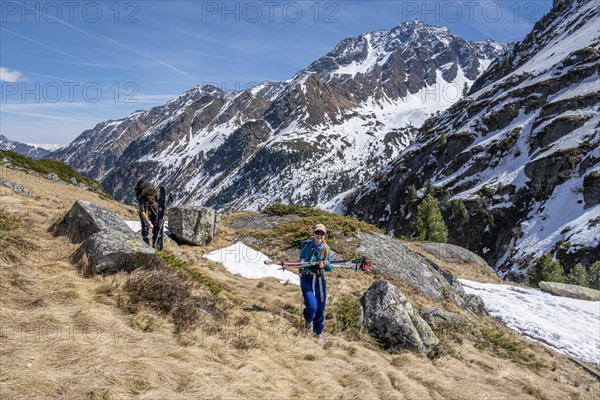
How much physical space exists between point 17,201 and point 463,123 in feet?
470

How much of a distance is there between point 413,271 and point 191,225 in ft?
33.5

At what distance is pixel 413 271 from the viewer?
1703 cm

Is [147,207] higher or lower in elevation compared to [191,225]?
higher

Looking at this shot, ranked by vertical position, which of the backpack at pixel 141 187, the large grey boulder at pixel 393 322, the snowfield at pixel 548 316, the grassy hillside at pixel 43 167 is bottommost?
the snowfield at pixel 548 316

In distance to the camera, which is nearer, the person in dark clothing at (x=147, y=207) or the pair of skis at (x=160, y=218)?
the pair of skis at (x=160, y=218)

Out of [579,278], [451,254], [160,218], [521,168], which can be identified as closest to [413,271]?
[160,218]

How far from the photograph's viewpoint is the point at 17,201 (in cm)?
1447

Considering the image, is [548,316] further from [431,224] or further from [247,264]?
[431,224]

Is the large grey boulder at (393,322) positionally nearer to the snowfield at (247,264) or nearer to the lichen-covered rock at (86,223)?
the snowfield at (247,264)

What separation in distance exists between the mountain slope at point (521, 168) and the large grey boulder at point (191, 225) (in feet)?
238

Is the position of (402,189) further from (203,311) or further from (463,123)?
(203,311)

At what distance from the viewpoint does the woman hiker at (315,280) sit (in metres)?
9.48

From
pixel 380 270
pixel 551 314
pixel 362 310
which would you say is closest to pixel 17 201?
pixel 362 310

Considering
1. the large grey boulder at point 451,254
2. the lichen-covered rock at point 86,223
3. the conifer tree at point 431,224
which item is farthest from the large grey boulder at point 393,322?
the conifer tree at point 431,224
